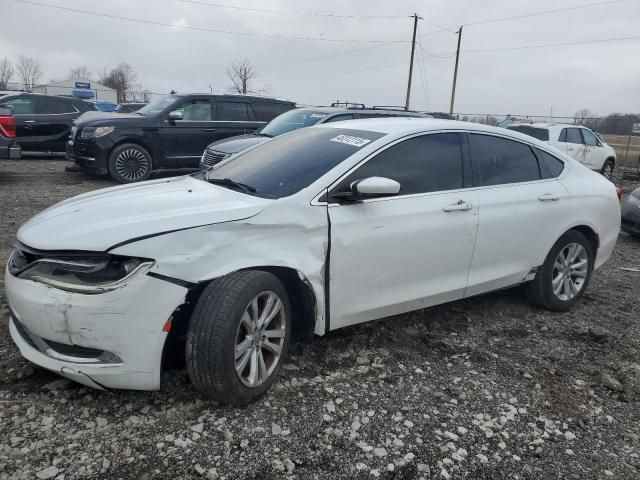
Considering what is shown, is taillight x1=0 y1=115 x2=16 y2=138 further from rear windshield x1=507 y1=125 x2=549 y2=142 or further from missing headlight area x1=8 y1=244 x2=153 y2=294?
rear windshield x1=507 y1=125 x2=549 y2=142

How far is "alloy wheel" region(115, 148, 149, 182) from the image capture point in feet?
32.9

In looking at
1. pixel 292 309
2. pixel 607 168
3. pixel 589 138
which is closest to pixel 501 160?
pixel 292 309

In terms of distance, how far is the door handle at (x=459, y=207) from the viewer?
12.3ft

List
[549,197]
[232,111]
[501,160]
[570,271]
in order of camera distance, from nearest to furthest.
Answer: [501,160], [549,197], [570,271], [232,111]

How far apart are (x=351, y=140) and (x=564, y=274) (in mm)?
2388

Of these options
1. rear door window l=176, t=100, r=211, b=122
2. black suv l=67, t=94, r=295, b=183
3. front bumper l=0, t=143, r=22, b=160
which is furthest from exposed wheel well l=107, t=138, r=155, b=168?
front bumper l=0, t=143, r=22, b=160

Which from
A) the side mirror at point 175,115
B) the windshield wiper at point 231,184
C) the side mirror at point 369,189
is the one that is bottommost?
the windshield wiper at point 231,184

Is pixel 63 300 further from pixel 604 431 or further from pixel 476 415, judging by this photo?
pixel 604 431

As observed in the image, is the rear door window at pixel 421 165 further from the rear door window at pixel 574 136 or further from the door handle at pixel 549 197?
the rear door window at pixel 574 136

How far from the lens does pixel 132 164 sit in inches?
400

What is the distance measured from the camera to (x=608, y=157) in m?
16.9

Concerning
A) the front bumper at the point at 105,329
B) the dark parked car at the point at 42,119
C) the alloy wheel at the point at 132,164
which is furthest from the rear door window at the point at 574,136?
the front bumper at the point at 105,329

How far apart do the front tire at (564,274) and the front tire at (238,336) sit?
8.40 ft

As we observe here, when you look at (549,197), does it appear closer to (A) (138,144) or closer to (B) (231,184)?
(B) (231,184)
